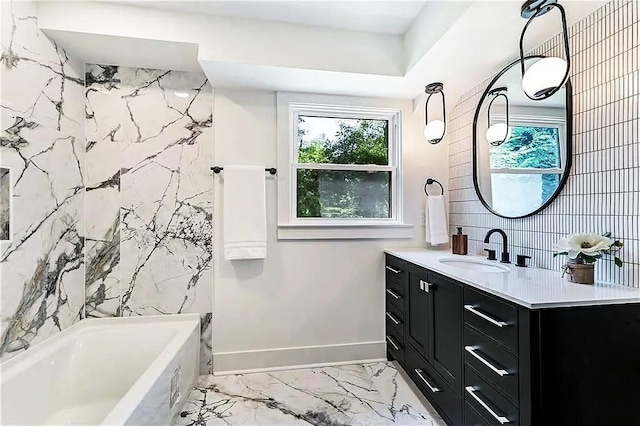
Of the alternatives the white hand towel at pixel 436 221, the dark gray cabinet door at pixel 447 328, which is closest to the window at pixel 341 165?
the white hand towel at pixel 436 221

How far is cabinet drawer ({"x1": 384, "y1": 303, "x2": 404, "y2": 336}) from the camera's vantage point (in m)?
2.30

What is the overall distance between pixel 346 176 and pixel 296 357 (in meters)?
1.49

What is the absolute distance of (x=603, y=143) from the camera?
1.46 m

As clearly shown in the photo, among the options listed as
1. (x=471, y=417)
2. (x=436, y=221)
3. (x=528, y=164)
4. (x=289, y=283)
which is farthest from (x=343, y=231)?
(x=471, y=417)

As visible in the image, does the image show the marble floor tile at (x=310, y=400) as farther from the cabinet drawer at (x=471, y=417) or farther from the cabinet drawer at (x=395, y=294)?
the cabinet drawer at (x=395, y=294)

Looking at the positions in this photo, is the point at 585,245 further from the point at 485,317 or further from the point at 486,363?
the point at 486,363

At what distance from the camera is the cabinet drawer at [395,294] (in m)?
2.28

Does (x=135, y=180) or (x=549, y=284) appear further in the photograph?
(x=135, y=180)

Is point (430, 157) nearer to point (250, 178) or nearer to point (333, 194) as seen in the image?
point (333, 194)

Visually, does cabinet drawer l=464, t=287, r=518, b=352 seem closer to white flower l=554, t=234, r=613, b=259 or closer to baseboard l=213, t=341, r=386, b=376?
white flower l=554, t=234, r=613, b=259

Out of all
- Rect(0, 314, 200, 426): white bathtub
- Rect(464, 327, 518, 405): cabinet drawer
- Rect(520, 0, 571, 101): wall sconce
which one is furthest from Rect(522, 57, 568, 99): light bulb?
Rect(0, 314, 200, 426): white bathtub

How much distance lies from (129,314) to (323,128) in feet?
6.70

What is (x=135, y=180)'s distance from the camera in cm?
233

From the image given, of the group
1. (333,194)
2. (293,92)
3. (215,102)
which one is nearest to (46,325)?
(215,102)
